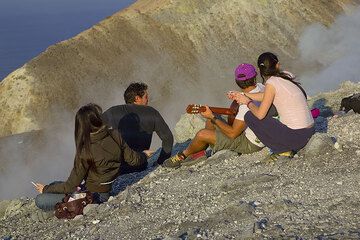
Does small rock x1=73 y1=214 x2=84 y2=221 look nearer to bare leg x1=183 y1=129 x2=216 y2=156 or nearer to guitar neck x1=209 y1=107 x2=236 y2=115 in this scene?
bare leg x1=183 y1=129 x2=216 y2=156

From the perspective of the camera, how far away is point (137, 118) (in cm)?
1066

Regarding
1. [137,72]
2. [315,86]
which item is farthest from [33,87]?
[315,86]

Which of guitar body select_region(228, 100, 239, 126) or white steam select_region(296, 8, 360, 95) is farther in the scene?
white steam select_region(296, 8, 360, 95)

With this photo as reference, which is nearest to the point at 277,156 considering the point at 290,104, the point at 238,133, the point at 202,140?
the point at 238,133

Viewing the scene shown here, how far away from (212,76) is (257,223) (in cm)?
4937

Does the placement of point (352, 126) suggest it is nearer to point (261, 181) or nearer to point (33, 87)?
point (261, 181)

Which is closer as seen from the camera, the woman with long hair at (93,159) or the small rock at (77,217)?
the woman with long hair at (93,159)

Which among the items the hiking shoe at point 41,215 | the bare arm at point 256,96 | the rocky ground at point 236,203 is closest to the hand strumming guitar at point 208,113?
the bare arm at point 256,96

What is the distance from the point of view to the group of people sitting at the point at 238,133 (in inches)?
344

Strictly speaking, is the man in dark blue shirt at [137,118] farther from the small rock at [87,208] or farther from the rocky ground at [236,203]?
the small rock at [87,208]

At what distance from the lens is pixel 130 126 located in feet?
35.3

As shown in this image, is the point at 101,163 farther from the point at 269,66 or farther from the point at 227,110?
the point at 269,66

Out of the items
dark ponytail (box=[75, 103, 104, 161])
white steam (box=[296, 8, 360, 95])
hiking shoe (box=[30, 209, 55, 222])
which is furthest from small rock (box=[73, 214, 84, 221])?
white steam (box=[296, 8, 360, 95])

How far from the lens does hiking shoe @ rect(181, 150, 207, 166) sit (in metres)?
10.7
